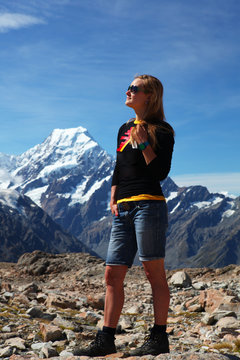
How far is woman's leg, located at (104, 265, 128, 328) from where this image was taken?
17.3 ft

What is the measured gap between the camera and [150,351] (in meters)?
5.14

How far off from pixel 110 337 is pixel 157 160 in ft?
8.01

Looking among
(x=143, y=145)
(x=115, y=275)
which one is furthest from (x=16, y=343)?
(x=143, y=145)

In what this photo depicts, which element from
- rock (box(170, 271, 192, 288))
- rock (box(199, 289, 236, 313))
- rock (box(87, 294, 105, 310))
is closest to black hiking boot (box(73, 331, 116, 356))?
rock (box(199, 289, 236, 313))

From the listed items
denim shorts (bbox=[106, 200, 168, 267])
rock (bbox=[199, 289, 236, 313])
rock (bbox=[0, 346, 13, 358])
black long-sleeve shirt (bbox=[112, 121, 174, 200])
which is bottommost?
rock (bbox=[0, 346, 13, 358])

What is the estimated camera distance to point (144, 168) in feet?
17.0

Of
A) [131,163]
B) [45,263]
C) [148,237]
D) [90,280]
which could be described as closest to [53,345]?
[148,237]

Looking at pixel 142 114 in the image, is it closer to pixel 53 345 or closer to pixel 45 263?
pixel 53 345

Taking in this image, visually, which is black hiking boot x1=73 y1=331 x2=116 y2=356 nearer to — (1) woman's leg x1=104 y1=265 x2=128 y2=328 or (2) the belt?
(1) woman's leg x1=104 y1=265 x2=128 y2=328

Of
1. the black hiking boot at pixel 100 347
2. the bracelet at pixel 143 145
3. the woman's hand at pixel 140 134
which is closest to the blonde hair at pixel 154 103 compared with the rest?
the woman's hand at pixel 140 134

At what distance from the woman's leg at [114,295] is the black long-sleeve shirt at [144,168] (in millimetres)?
982

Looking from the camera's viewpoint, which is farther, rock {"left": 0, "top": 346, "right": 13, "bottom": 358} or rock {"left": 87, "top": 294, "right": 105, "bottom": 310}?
rock {"left": 87, "top": 294, "right": 105, "bottom": 310}

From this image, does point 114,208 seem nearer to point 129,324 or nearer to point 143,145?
point 143,145

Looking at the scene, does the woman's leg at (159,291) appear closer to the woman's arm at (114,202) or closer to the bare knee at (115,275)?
the bare knee at (115,275)
